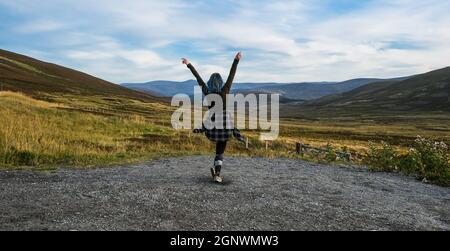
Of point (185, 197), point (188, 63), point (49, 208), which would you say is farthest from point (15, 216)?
point (188, 63)

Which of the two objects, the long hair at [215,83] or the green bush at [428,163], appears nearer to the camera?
the long hair at [215,83]

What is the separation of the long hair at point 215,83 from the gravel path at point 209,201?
102 inches

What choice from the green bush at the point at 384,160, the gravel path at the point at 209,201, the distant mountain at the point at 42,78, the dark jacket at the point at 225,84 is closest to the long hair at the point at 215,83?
the dark jacket at the point at 225,84

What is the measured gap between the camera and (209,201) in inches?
402

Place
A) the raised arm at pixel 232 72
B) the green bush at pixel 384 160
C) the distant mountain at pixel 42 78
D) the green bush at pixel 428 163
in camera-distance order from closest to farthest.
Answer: the raised arm at pixel 232 72 → the green bush at pixel 428 163 → the green bush at pixel 384 160 → the distant mountain at pixel 42 78

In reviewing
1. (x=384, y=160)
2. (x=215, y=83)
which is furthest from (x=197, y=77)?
(x=384, y=160)

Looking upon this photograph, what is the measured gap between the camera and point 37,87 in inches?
3519

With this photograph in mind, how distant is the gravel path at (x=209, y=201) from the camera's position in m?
8.48

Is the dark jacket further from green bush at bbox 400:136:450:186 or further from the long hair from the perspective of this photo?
green bush at bbox 400:136:450:186

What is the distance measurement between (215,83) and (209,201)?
3222mm

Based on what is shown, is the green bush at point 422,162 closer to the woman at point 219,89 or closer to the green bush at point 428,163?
the green bush at point 428,163

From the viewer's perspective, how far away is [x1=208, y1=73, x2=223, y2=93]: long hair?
11.7 metres

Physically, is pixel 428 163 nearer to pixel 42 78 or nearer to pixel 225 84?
pixel 225 84
